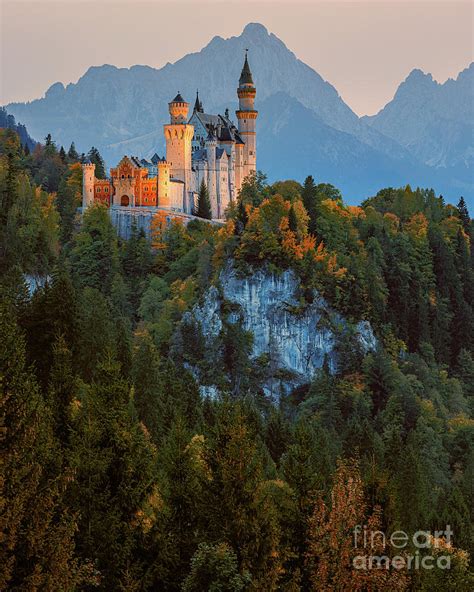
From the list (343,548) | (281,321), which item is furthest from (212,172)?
(343,548)

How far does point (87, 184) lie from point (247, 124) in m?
22.4

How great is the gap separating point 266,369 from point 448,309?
2400 centimetres

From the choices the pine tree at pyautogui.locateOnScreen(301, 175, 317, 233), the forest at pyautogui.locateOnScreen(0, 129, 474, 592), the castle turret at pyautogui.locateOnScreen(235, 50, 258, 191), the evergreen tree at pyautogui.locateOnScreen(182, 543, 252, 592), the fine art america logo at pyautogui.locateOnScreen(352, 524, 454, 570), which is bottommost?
the evergreen tree at pyautogui.locateOnScreen(182, 543, 252, 592)

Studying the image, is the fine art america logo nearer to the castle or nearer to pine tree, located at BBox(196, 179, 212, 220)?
the castle

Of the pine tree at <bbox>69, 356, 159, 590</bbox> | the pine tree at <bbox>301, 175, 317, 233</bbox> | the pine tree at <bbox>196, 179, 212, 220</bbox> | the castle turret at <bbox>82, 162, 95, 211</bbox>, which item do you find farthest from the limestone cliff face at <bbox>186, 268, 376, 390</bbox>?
the pine tree at <bbox>69, 356, 159, 590</bbox>

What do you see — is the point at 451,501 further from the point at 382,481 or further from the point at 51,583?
the point at 51,583

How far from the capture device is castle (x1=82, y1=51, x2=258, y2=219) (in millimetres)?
125250

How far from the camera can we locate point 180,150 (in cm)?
12950


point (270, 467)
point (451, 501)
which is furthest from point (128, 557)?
point (451, 501)

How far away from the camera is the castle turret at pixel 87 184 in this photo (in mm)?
125688

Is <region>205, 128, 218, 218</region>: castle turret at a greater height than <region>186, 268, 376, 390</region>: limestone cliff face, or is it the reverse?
<region>205, 128, 218, 218</region>: castle turret

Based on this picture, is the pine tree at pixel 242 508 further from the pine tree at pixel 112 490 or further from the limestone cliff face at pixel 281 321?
the limestone cliff face at pixel 281 321

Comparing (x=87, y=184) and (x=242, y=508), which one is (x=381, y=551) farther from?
(x=87, y=184)

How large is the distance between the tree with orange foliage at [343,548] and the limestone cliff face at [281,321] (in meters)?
70.1
